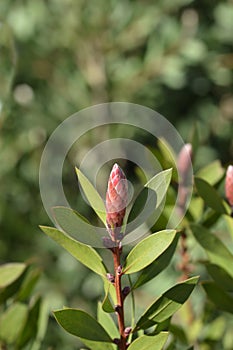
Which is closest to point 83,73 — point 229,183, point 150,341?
point 229,183

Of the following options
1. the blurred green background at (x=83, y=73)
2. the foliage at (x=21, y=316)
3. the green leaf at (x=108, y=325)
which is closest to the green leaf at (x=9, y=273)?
the foliage at (x=21, y=316)

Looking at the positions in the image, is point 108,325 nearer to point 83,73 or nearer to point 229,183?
point 229,183

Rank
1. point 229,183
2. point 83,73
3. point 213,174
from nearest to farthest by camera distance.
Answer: point 229,183 → point 213,174 → point 83,73

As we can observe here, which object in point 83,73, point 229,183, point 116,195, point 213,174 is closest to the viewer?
point 116,195

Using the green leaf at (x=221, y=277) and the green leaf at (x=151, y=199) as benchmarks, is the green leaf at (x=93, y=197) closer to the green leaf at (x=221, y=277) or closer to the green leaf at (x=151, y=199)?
the green leaf at (x=151, y=199)

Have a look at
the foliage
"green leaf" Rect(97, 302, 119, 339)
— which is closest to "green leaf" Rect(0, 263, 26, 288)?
the foliage

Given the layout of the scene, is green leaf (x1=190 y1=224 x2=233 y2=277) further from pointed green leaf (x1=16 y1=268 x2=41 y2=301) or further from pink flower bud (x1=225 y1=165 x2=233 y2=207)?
pointed green leaf (x1=16 y1=268 x2=41 y2=301)

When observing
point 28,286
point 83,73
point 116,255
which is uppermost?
point 116,255

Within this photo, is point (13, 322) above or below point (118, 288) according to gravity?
below
